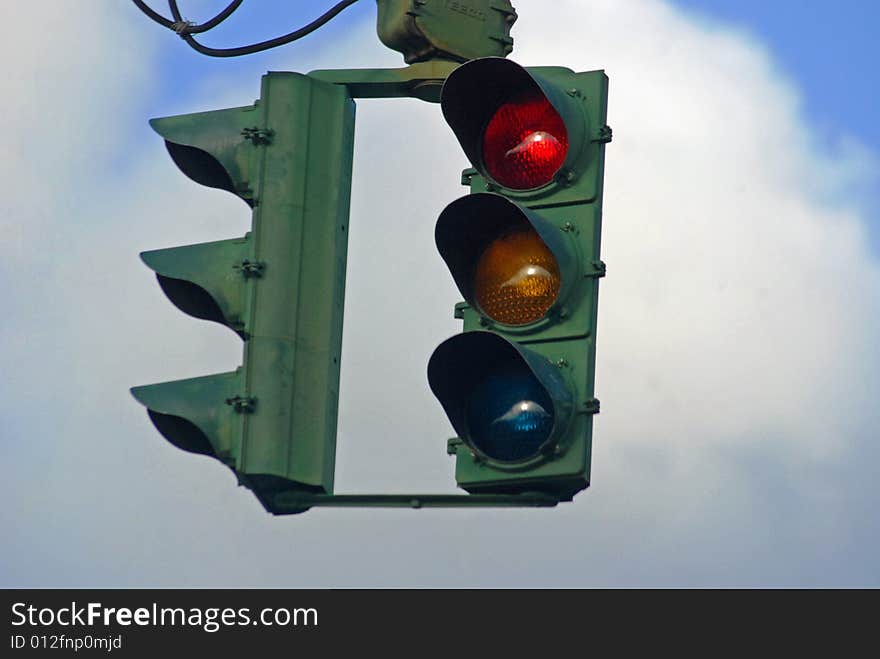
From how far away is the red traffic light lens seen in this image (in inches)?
307

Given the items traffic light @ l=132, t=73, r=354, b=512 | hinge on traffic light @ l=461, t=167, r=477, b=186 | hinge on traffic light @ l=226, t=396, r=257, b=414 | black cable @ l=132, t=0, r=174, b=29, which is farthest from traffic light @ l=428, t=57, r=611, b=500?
black cable @ l=132, t=0, r=174, b=29

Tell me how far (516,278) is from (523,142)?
536 millimetres

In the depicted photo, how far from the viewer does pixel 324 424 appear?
7.43 meters

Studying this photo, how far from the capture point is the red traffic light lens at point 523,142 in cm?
780

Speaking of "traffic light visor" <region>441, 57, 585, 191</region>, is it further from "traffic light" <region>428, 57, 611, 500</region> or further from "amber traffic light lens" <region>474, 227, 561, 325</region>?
"amber traffic light lens" <region>474, 227, 561, 325</region>

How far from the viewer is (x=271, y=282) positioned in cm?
761

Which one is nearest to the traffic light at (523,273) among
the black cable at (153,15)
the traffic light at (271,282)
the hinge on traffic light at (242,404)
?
the traffic light at (271,282)

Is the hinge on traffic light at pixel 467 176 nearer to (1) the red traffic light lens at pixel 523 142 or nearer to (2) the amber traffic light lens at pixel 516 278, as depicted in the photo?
(1) the red traffic light lens at pixel 523 142

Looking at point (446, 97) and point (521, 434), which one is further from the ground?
point (446, 97)

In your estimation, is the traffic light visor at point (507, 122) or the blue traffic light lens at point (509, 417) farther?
the traffic light visor at point (507, 122)

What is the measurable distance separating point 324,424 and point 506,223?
3.23 feet

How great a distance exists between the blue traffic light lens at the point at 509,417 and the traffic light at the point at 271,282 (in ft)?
1.63

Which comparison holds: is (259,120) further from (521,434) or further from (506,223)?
(521,434)

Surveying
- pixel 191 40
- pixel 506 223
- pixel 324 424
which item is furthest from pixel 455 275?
pixel 191 40
